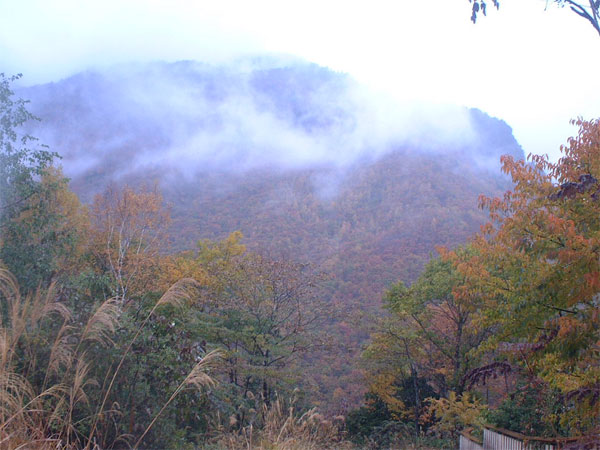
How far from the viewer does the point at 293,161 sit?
109m

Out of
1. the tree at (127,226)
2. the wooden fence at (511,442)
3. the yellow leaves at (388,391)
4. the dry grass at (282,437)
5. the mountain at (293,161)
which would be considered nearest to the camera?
the dry grass at (282,437)

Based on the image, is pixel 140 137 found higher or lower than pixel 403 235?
higher

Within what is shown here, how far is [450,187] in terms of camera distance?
7362 cm

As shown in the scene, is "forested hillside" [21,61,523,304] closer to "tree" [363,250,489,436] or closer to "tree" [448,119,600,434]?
"tree" [363,250,489,436]

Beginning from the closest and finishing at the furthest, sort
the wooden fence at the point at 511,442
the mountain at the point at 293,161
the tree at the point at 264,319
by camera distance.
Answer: the wooden fence at the point at 511,442 < the tree at the point at 264,319 < the mountain at the point at 293,161

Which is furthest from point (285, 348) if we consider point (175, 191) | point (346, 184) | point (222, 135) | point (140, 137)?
point (222, 135)

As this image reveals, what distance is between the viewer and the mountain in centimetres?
4903

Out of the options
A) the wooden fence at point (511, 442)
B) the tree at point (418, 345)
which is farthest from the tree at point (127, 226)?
the wooden fence at point (511, 442)

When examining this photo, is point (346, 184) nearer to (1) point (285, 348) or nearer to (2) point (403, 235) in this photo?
(2) point (403, 235)

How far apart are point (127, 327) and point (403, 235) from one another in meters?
53.3

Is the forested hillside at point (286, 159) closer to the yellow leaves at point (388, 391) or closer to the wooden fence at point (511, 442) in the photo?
the yellow leaves at point (388, 391)

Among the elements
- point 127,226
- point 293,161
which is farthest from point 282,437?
point 293,161

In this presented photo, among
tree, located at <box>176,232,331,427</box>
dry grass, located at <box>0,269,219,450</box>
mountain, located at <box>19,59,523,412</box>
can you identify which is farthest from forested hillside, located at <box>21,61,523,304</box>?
dry grass, located at <box>0,269,219,450</box>

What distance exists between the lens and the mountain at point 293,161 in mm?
49031
